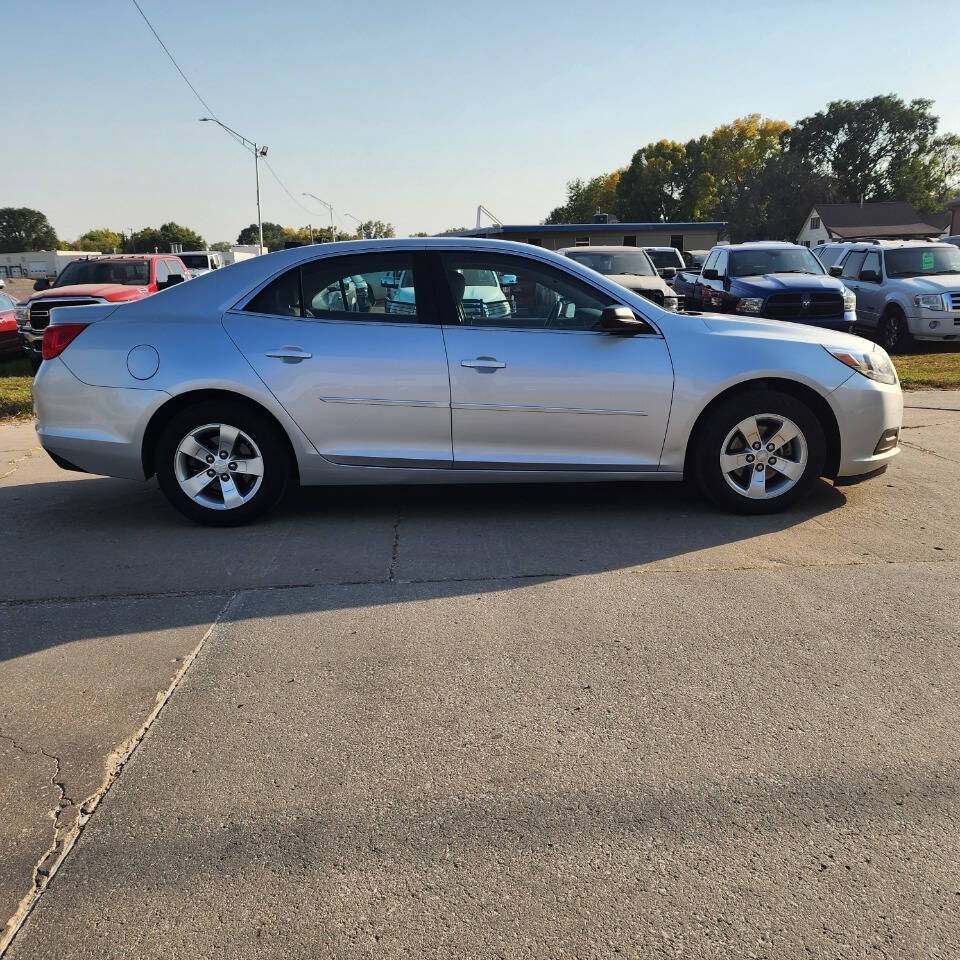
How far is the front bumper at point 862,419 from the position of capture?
5.60m

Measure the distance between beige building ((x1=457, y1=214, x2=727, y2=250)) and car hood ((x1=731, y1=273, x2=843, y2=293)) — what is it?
103 ft

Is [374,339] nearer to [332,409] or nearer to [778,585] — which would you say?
[332,409]

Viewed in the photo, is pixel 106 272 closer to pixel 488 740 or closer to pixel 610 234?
pixel 488 740

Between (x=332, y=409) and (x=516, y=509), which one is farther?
(x=516, y=509)

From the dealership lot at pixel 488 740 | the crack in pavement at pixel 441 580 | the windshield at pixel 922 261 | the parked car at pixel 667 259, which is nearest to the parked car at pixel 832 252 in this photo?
the windshield at pixel 922 261

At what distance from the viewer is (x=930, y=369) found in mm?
12719

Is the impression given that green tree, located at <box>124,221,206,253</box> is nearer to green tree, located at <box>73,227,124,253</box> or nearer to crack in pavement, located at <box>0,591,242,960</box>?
green tree, located at <box>73,227,124,253</box>

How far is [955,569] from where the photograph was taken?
4688 millimetres

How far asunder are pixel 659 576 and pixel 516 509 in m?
1.52

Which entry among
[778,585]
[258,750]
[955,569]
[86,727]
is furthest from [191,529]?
[955,569]

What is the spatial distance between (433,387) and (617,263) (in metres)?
11.7

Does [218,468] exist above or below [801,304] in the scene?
below

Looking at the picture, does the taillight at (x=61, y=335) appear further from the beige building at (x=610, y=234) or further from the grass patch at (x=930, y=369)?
the beige building at (x=610, y=234)

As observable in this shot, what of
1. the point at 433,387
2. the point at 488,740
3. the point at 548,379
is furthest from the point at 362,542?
the point at 488,740
